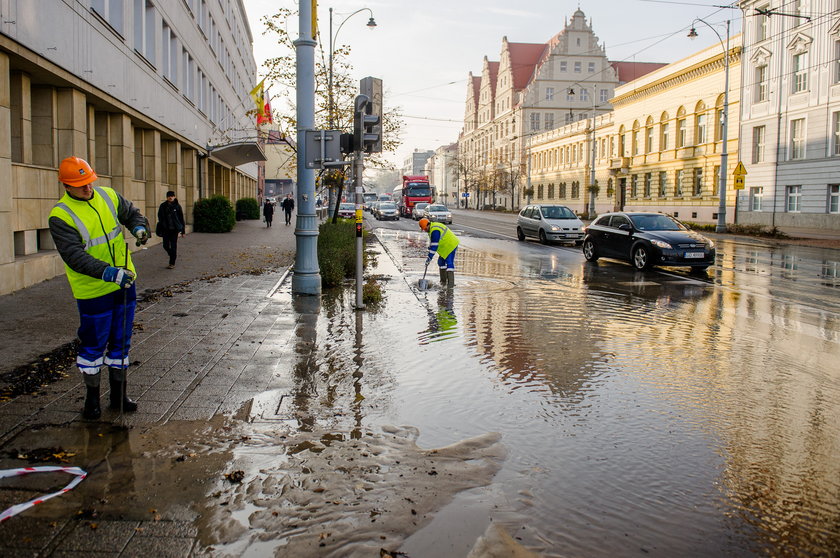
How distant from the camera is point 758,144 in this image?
140ft

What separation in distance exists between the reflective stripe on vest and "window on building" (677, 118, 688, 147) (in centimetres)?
5226

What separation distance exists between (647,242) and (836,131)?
2551 centimetres

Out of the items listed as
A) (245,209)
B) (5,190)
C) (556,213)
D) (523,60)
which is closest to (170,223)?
(5,190)

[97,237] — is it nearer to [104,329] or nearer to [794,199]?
[104,329]

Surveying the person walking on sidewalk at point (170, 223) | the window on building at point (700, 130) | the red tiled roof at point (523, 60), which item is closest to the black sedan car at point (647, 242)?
the person walking on sidewalk at point (170, 223)

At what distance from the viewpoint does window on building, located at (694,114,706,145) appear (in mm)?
49444

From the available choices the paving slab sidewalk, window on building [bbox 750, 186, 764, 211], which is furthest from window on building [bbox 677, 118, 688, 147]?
the paving slab sidewalk

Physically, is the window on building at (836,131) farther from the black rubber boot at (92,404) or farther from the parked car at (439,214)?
the black rubber boot at (92,404)

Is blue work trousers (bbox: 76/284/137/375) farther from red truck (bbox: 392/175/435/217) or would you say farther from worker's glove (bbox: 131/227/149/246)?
red truck (bbox: 392/175/435/217)

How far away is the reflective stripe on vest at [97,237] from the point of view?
5.04m

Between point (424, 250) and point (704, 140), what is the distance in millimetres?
32593

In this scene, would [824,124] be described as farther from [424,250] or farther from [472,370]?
[472,370]

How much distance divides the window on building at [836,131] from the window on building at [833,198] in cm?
174

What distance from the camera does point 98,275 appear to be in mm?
4988
